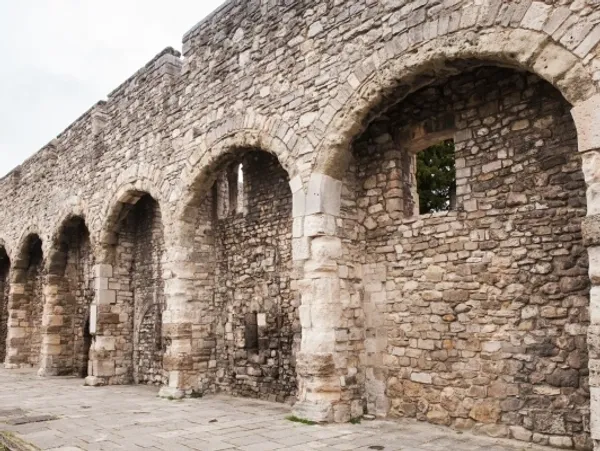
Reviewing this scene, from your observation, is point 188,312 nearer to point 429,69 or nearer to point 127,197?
point 127,197

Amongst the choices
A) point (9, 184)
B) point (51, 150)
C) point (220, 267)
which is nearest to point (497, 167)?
point (220, 267)

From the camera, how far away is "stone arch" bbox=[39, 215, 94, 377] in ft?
42.4

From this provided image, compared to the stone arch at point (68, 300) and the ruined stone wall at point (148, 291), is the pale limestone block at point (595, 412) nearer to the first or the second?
the ruined stone wall at point (148, 291)

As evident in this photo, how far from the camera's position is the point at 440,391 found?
6.13 metres

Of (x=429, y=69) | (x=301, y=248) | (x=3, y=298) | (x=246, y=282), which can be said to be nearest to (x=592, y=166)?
(x=429, y=69)

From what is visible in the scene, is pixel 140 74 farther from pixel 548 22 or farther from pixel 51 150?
pixel 548 22

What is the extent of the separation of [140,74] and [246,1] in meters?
3.51

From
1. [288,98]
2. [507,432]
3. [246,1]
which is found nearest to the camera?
[507,432]

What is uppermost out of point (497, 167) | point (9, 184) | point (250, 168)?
point (9, 184)

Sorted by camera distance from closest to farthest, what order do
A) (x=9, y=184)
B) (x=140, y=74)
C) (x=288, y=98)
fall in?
(x=288, y=98) < (x=140, y=74) < (x=9, y=184)

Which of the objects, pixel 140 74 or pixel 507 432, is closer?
pixel 507 432

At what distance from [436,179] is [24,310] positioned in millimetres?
11861

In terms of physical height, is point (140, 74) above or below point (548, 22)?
above

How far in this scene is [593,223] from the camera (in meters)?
4.39
